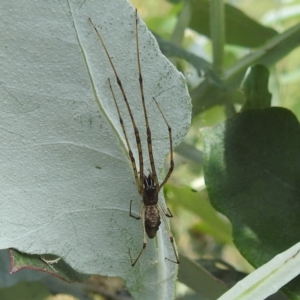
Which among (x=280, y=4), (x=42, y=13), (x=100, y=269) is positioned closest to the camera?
(x=42, y=13)

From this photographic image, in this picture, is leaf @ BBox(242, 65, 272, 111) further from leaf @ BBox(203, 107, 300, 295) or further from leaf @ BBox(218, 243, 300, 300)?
leaf @ BBox(218, 243, 300, 300)

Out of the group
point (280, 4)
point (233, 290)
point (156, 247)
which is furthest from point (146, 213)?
point (280, 4)

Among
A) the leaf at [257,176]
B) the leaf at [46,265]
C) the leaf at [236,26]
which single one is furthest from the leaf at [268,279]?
the leaf at [236,26]

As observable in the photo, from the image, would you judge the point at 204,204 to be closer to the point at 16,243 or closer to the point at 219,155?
the point at 219,155

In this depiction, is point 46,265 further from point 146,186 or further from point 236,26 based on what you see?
point 236,26

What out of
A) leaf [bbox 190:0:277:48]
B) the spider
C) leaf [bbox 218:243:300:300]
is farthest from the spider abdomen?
leaf [bbox 190:0:277:48]

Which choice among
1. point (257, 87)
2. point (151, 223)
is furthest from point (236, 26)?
point (151, 223)
